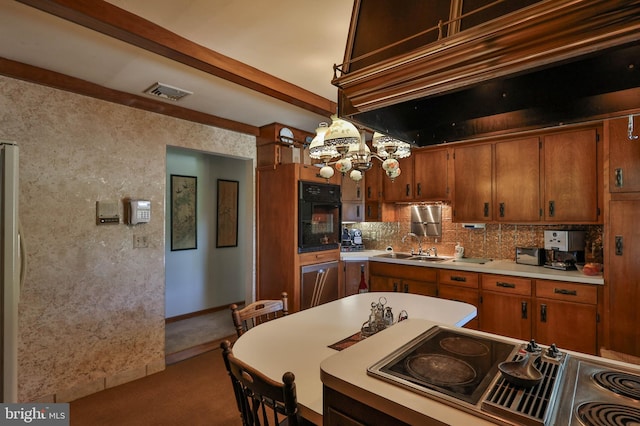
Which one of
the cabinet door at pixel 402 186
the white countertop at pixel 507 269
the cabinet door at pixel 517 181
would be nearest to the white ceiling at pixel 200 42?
the cabinet door at pixel 402 186

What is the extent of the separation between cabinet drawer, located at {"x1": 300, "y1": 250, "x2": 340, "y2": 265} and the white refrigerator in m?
2.30

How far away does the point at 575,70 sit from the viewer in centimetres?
102

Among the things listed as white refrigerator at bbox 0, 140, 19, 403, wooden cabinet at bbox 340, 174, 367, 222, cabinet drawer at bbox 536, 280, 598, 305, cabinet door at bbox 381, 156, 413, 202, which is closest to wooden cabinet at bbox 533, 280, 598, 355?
cabinet drawer at bbox 536, 280, 598, 305

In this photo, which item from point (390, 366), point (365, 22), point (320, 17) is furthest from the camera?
point (320, 17)

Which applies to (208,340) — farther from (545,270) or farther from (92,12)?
(545,270)

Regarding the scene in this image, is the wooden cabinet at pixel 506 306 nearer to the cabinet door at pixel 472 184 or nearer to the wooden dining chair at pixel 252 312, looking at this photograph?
the cabinet door at pixel 472 184

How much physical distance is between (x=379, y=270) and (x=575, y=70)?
10.7 ft

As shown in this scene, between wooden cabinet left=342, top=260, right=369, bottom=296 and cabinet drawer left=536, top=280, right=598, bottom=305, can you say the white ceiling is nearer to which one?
wooden cabinet left=342, top=260, right=369, bottom=296

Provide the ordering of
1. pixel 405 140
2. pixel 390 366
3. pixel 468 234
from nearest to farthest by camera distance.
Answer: pixel 390 366 < pixel 405 140 < pixel 468 234

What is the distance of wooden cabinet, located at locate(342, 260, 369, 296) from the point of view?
13.2ft

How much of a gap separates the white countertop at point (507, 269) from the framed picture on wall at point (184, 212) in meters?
2.07

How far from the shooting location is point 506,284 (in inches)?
122

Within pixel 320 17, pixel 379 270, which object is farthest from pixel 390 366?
pixel 379 270

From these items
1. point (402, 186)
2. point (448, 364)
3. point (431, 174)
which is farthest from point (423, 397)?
point (402, 186)
